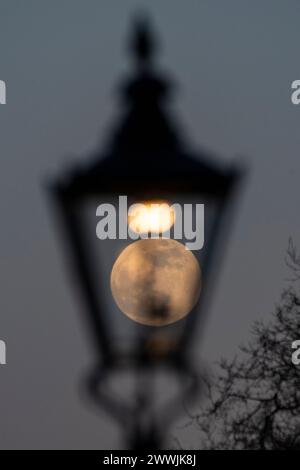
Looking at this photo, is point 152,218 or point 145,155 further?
point 152,218

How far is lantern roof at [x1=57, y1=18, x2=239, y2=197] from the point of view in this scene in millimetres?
3627

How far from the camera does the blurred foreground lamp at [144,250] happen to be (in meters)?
3.65

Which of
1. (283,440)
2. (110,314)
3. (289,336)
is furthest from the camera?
(289,336)

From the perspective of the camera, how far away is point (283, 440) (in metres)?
16.2

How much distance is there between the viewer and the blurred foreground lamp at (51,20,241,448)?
365 cm

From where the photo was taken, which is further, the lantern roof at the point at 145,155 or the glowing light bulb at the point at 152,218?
the glowing light bulb at the point at 152,218

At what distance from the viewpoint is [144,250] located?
3.87 meters

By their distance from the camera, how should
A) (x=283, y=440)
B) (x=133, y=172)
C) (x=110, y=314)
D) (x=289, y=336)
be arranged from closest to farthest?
(x=133, y=172) < (x=110, y=314) < (x=283, y=440) < (x=289, y=336)

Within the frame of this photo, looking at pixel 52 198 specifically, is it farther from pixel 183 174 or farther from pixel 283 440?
pixel 283 440

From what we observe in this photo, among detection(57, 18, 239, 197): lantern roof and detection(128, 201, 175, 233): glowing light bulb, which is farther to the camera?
detection(128, 201, 175, 233): glowing light bulb

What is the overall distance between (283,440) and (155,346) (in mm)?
12786

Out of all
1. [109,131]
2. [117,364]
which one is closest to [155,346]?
[117,364]

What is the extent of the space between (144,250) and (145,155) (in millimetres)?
355

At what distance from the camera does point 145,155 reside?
144 inches
